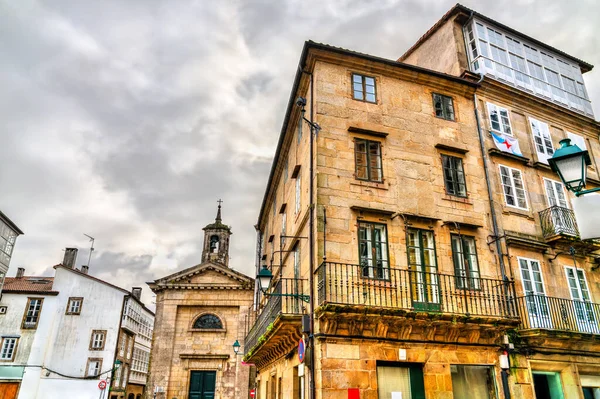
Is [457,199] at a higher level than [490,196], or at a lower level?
lower

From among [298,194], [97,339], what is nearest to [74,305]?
[97,339]

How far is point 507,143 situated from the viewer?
1559cm

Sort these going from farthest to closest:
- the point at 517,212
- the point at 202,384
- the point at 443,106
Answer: the point at 202,384
the point at 443,106
the point at 517,212

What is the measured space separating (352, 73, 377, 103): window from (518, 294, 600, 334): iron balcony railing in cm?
801

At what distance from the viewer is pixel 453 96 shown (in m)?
15.6

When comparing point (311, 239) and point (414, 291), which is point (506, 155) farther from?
point (311, 239)

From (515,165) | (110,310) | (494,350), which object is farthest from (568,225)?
(110,310)

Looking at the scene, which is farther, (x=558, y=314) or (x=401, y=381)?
(x=558, y=314)

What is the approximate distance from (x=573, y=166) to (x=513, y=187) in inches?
429

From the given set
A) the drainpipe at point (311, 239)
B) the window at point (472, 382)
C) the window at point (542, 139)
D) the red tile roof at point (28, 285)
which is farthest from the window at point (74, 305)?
the window at point (542, 139)

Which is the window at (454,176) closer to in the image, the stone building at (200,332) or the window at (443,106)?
the window at (443,106)

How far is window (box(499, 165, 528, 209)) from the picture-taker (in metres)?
14.9

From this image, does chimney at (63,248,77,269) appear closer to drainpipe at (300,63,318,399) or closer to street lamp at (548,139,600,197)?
drainpipe at (300,63,318,399)

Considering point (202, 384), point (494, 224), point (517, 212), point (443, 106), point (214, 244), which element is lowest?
point (202, 384)
